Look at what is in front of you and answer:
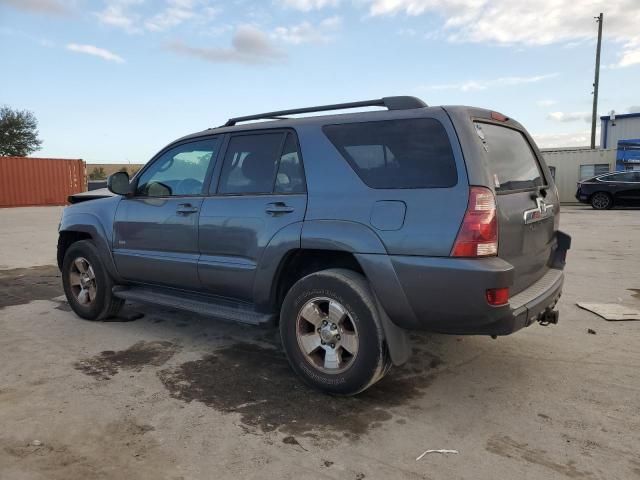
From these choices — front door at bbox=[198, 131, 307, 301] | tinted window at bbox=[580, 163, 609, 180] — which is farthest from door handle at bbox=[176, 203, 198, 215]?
tinted window at bbox=[580, 163, 609, 180]

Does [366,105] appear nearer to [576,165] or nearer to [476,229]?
[476,229]

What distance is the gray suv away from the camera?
2916mm

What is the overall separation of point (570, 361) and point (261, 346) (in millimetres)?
2450

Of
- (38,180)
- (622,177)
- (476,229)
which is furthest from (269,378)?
(38,180)

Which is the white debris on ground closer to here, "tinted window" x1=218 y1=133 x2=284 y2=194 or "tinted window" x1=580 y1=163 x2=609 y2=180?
"tinted window" x1=218 y1=133 x2=284 y2=194

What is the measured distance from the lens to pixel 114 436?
283cm

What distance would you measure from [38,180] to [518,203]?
1084 inches

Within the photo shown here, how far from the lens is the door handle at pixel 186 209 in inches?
162

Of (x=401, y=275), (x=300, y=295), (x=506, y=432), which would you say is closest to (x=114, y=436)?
(x=300, y=295)

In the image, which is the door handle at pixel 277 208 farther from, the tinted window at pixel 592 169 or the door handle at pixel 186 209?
the tinted window at pixel 592 169

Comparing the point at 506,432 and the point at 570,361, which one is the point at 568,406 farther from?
the point at 570,361

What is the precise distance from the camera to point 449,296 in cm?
290

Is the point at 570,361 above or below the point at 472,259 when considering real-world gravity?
below

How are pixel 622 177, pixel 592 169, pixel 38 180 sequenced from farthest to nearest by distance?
pixel 38 180 → pixel 592 169 → pixel 622 177
